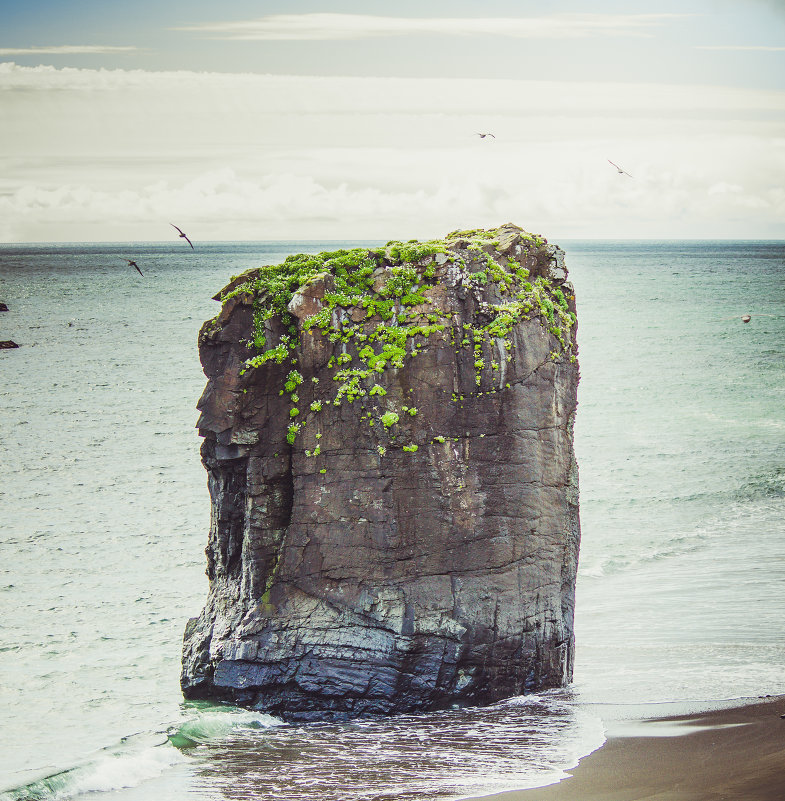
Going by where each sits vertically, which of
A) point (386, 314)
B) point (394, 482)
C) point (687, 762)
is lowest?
point (687, 762)

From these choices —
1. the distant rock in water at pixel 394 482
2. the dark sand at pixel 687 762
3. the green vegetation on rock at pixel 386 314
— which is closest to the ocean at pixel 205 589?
the dark sand at pixel 687 762

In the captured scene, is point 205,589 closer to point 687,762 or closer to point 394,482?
point 394,482

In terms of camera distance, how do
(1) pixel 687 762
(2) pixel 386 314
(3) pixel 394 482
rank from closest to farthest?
(1) pixel 687 762, (3) pixel 394 482, (2) pixel 386 314

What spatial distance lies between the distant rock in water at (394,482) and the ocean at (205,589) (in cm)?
93

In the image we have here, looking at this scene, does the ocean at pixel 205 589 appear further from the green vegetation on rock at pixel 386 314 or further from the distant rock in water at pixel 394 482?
the green vegetation on rock at pixel 386 314

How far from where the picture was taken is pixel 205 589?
22625 millimetres

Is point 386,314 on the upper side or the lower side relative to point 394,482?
upper

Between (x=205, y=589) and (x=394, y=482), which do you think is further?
(x=205, y=589)

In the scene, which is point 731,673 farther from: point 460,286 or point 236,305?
point 236,305

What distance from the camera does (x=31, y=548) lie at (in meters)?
24.7

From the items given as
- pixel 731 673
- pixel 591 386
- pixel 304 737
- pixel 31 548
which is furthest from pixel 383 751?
pixel 591 386

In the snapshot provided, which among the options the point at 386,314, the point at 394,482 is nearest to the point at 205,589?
the point at 394,482

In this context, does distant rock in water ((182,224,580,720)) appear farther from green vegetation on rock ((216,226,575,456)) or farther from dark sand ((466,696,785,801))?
dark sand ((466,696,785,801))

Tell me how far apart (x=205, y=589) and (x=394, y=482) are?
30.0ft
